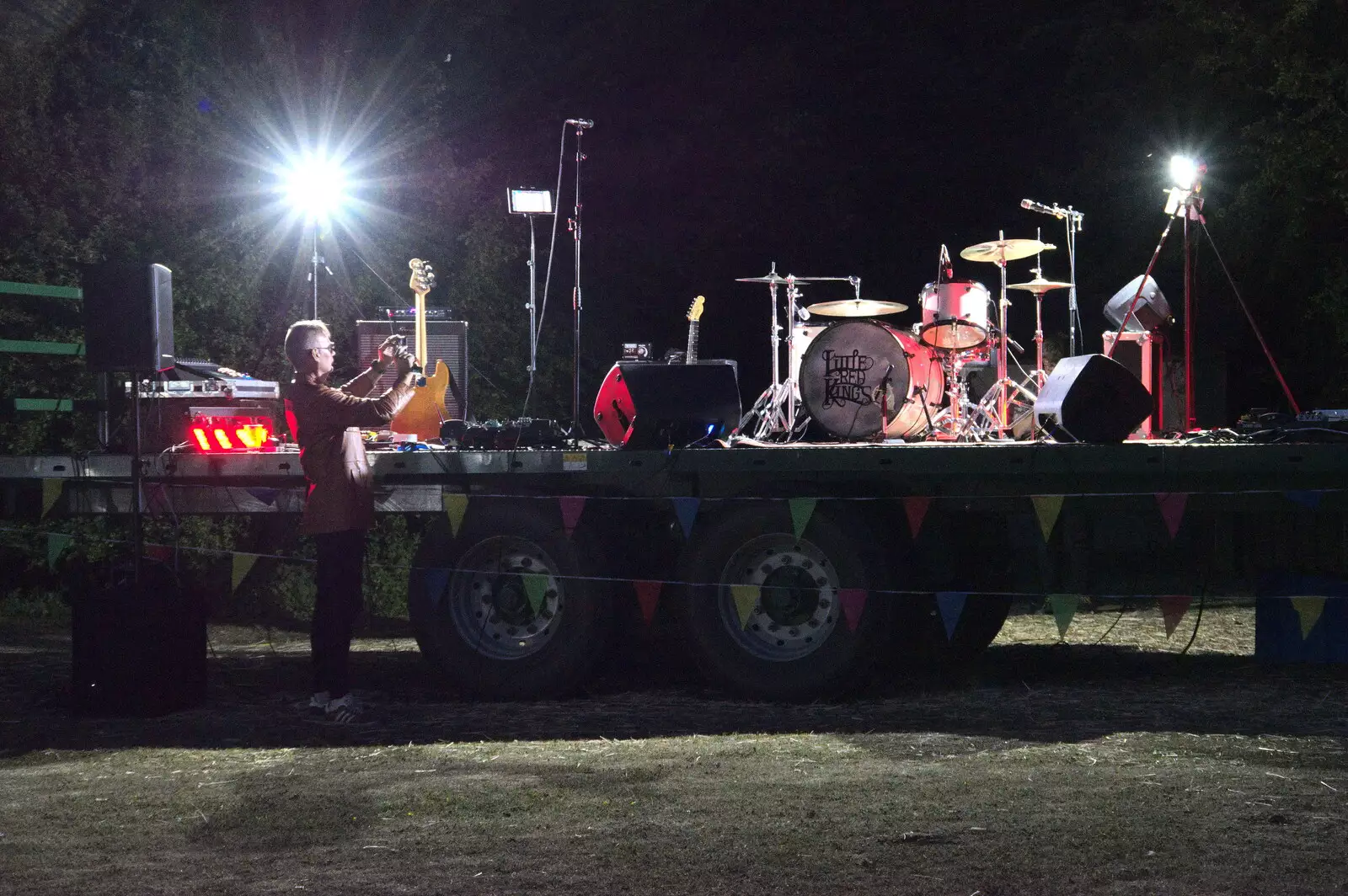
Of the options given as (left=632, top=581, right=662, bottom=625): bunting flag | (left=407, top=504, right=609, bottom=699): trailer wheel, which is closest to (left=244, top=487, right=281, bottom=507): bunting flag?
(left=407, top=504, right=609, bottom=699): trailer wheel

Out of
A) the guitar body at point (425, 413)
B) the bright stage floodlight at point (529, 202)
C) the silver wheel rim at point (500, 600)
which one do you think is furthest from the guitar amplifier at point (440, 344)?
the silver wheel rim at point (500, 600)

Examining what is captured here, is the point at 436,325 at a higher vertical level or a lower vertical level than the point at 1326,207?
lower

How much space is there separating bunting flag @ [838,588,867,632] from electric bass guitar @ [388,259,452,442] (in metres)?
3.70

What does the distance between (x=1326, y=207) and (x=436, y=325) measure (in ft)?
31.2

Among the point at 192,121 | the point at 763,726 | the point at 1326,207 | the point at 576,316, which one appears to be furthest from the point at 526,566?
the point at 1326,207

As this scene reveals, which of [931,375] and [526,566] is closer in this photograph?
[526,566]

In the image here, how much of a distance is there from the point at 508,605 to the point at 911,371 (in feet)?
11.0

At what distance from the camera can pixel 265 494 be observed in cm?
854

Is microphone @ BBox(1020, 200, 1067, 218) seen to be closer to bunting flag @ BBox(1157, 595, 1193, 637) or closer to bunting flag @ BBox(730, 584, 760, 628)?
bunting flag @ BBox(1157, 595, 1193, 637)

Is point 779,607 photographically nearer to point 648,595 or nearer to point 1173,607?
point 648,595

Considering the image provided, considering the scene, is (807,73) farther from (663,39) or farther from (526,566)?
(526,566)

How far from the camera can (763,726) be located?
276 inches

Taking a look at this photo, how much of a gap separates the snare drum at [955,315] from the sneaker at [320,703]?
4.87 metres

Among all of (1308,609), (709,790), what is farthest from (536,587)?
(1308,609)
